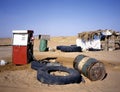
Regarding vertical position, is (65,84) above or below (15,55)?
below

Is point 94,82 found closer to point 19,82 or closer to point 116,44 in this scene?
point 19,82

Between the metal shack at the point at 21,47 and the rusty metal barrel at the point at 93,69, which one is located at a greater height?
the metal shack at the point at 21,47

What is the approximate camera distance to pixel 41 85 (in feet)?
27.4

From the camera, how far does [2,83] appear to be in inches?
332

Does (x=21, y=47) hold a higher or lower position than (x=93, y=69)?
higher

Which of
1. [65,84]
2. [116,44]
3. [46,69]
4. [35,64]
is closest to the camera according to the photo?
[65,84]

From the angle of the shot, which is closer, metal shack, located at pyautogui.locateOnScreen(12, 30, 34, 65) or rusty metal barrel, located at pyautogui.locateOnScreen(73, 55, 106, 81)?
rusty metal barrel, located at pyautogui.locateOnScreen(73, 55, 106, 81)

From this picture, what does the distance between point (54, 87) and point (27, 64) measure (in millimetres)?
5221

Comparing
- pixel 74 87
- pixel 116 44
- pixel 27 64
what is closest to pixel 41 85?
pixel 74 87

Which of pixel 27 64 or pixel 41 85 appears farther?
pixel 27 64

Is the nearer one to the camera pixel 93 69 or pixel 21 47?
pixel 93 69

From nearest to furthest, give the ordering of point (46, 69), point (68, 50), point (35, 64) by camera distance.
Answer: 1. point (46, 69)
2. point (35, 64)
3. point (68, 50)

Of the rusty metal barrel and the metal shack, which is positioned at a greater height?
the metal shack

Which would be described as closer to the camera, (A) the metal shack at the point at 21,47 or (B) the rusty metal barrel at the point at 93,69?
(B) the rusty metal barrel at the point at 93,69
